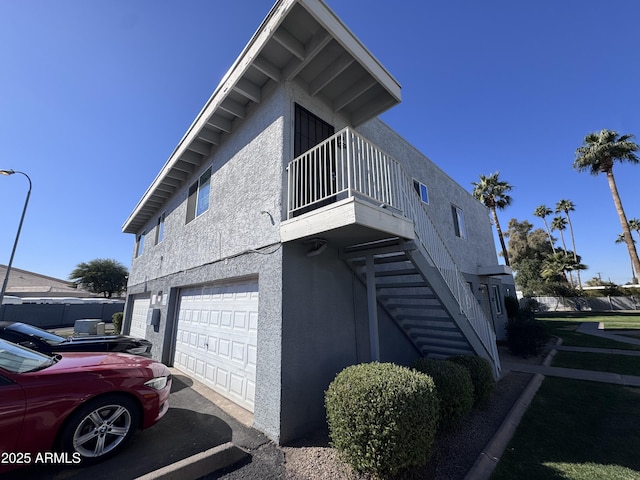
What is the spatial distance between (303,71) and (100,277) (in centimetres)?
4721

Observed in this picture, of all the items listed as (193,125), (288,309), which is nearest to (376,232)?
(288,309)

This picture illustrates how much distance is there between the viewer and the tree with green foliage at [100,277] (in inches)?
1569

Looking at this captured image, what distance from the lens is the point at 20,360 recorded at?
3.54m

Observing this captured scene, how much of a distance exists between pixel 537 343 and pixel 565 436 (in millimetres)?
6772

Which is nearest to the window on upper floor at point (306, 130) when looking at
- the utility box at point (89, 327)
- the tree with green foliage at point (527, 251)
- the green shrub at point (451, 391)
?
the green shrub at point (451, 391)

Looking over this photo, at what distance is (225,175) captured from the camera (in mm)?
7211

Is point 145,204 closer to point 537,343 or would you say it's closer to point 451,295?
point 451,295

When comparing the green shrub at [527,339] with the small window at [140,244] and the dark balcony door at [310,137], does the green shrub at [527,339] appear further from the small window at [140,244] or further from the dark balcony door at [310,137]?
the small window at [140,244]

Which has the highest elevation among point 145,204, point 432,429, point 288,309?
point 145,204

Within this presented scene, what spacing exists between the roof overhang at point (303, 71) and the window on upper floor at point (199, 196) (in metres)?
1.10

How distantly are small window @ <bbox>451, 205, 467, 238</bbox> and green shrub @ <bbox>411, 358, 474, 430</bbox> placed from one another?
8.48 meters

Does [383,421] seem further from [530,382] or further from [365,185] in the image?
[530,382]

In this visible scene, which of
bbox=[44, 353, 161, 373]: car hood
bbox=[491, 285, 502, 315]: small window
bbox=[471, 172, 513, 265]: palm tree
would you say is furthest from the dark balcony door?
bbox=[471, 172, 513, 265]: palm tree

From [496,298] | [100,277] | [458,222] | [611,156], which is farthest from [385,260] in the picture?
[100,277]
